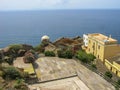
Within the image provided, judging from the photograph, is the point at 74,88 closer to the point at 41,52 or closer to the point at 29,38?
the point at 41,52

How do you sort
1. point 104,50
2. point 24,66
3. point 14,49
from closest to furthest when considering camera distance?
point 24,66 < point 104,50 < point 14,49

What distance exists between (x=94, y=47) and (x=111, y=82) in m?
17.8

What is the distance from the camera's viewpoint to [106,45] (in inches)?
1999

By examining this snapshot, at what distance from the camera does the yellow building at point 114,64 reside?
151ft

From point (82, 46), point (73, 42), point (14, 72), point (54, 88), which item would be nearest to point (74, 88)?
point (54, 88)

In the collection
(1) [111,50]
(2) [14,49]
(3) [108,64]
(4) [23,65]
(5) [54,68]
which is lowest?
(3) [108,64]

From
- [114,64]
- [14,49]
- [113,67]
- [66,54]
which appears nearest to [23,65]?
[14,49]

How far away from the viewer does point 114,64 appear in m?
47.4

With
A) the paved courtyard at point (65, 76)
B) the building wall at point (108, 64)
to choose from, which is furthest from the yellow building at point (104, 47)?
the paved courtyard at point (65, 76)

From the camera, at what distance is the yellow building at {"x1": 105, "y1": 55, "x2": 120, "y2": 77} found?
46.0 m

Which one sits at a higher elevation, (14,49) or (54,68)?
(14,49)

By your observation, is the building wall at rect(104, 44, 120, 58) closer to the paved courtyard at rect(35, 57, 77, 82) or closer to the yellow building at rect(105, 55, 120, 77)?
the yellow building at rect(105, 55, 120, 77)

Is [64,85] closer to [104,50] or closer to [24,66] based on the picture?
[24,66]

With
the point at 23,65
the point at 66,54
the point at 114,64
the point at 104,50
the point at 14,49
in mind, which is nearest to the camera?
the point at 23,65
